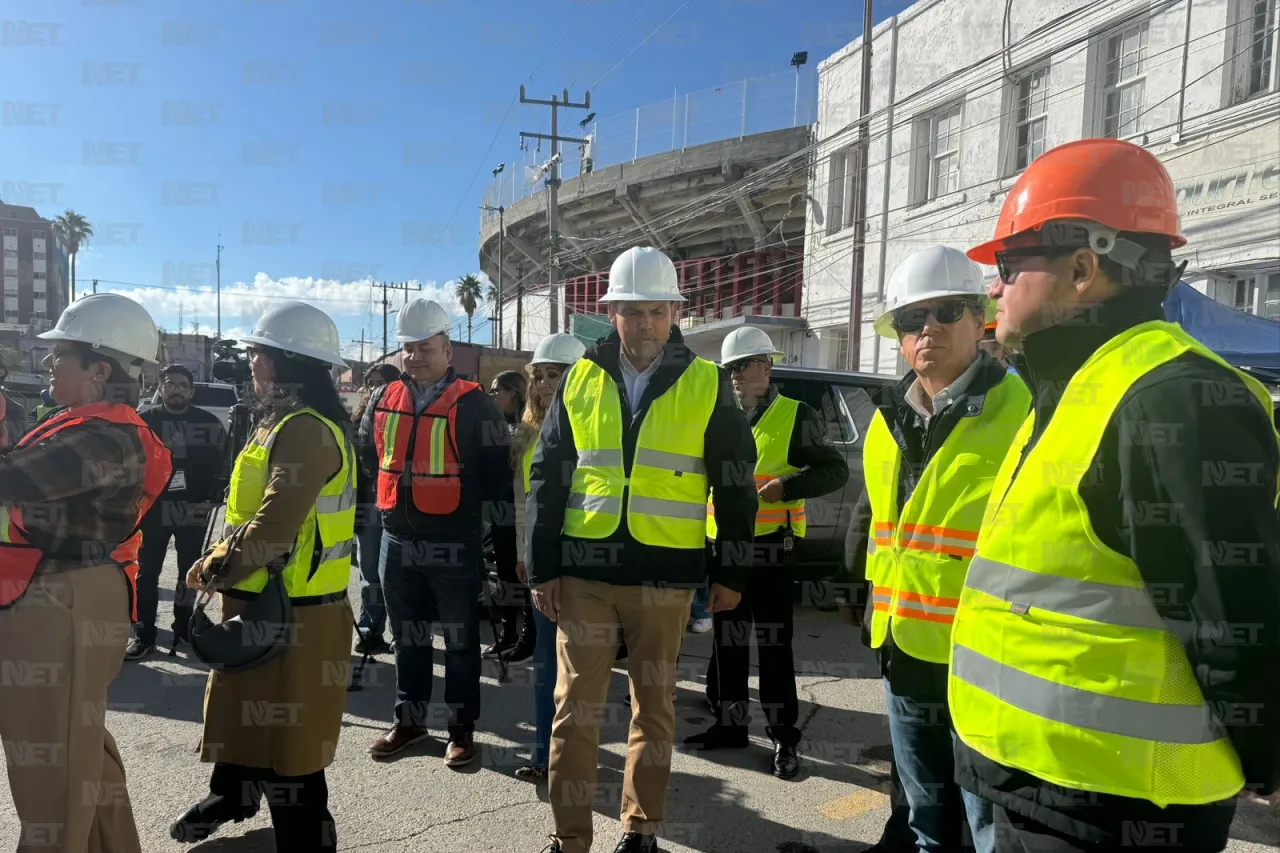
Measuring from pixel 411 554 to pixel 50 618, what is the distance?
1.73 metres

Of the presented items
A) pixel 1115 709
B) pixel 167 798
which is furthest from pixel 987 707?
pixel 167 798

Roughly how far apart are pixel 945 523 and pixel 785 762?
1.95 metres

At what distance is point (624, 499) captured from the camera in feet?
9.12

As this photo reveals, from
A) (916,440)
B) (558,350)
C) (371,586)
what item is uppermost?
(558,350)

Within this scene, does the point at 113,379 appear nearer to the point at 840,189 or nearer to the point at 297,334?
the point at 297,334

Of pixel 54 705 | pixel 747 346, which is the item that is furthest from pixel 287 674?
pixel 747 346

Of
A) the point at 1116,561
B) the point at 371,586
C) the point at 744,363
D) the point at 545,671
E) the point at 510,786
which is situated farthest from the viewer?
the point at 371,586

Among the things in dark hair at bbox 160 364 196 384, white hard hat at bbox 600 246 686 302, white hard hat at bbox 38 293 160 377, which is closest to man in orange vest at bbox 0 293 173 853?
white hard hat at bbox 38 293 160 377

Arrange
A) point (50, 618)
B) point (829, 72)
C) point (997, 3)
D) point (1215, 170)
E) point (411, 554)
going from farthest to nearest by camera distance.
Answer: point (829, 72), point (997, 3), point (1215, 170), point (411, 554), point (50, 618)

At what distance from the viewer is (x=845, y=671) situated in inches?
202

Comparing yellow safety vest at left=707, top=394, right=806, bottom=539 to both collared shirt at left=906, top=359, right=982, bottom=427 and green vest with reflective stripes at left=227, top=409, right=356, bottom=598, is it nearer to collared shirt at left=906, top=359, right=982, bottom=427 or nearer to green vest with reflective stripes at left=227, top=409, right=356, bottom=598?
collared shirt at left=906, top=359, right=982, bottom=427

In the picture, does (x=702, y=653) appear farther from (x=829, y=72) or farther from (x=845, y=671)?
(x=829, y=72)

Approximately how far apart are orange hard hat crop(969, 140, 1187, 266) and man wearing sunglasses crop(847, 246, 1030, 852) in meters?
0.85

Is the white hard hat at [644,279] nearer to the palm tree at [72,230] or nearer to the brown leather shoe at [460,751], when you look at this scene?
the brown leather shoe at [460,751]
